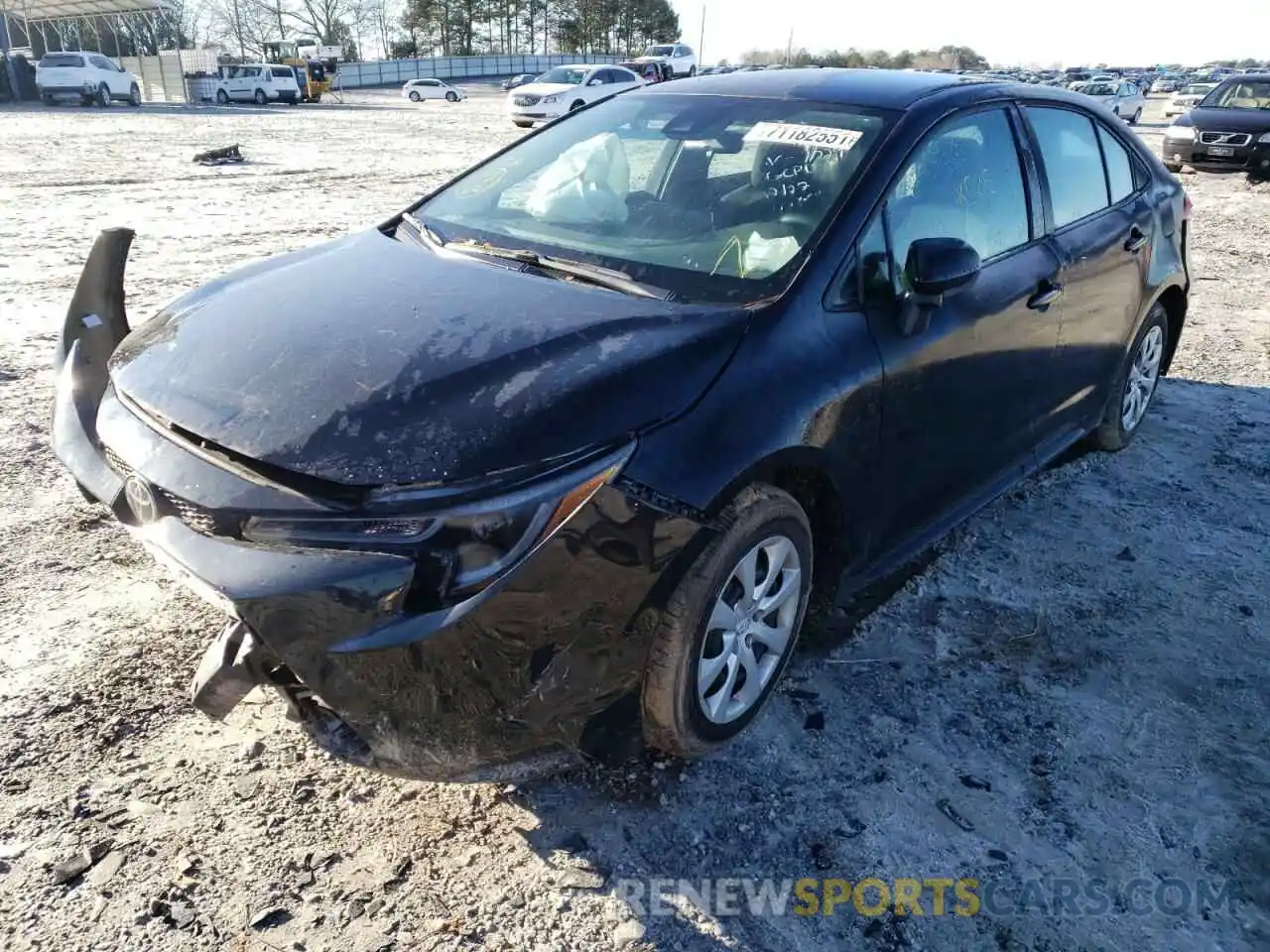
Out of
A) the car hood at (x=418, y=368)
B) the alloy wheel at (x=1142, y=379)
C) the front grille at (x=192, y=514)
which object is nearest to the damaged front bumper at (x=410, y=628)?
the front grille at (x=192, y=514)

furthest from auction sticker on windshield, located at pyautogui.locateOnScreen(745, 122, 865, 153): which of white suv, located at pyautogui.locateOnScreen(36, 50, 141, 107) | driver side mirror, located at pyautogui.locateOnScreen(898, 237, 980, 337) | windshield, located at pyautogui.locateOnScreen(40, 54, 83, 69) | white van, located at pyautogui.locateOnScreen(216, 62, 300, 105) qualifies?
white van, located at pyautogui.locateOnScreen(216, 62, 300, 105)

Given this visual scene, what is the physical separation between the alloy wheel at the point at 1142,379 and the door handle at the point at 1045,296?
130cm

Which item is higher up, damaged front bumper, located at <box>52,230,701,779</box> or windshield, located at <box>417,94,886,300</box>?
windshield, located at <box>417,94,886,300</box>

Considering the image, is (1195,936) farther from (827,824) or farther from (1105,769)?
(827,824)

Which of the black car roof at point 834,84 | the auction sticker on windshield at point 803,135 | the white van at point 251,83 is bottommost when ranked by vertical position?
the white van at point 251,83

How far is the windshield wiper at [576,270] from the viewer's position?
2.71 metres

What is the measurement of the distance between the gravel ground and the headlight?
0.85m

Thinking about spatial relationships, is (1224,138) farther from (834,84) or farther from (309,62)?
(309,62)

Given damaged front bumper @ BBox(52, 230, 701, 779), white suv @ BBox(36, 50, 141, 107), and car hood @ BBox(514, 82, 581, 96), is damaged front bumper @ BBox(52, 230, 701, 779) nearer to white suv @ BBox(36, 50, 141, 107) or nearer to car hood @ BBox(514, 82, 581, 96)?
car hood @ BBox(514, 82, 581, 96)

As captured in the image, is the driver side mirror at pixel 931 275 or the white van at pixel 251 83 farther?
the white van at pixel 251 83

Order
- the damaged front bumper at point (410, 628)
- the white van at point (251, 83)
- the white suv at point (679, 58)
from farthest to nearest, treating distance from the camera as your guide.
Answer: the white suv at point (679, 58) → the white van at point (251, 83) → the damaged front bumper at point (410, 628)

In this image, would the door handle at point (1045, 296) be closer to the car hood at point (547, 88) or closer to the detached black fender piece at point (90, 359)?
the detached black fender piece at point (90, 359)

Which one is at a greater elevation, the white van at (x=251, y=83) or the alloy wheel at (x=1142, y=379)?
the alloy wheel at (x=1142, y=379)

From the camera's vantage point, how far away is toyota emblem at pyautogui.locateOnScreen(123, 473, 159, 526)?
7.14 ft
